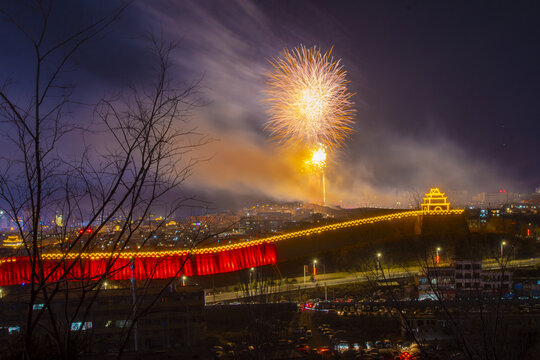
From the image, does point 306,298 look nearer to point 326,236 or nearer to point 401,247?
point 326,236

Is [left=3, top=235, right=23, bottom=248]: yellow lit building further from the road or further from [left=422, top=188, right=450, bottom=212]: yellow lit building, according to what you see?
[left=422, top=188, right=450, bottom=212]: yellow lit building

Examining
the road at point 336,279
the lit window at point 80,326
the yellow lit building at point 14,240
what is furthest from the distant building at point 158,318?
the yellow lit building at point 14,240

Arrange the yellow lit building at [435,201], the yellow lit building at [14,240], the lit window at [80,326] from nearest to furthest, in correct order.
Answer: the lit window at [80,326] < the yellow lit building at [14,240] < the yellow lit building at [435,201]

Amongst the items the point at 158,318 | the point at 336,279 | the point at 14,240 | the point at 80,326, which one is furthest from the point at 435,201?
the point at 80,326

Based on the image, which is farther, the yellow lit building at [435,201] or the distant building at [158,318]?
the yellow lit building at [435,201]

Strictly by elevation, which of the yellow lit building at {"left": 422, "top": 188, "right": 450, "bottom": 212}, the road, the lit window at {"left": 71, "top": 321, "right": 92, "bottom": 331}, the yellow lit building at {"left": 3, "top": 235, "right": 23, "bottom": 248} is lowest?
the road

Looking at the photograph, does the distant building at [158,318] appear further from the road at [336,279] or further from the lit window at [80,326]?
the road at [336,279]

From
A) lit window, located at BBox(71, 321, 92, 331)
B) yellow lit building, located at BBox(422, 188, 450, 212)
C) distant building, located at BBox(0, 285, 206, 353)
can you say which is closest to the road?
distant building, located at BBox(0, 285, 206, 353)

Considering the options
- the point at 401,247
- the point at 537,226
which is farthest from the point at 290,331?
the point at 537,226
